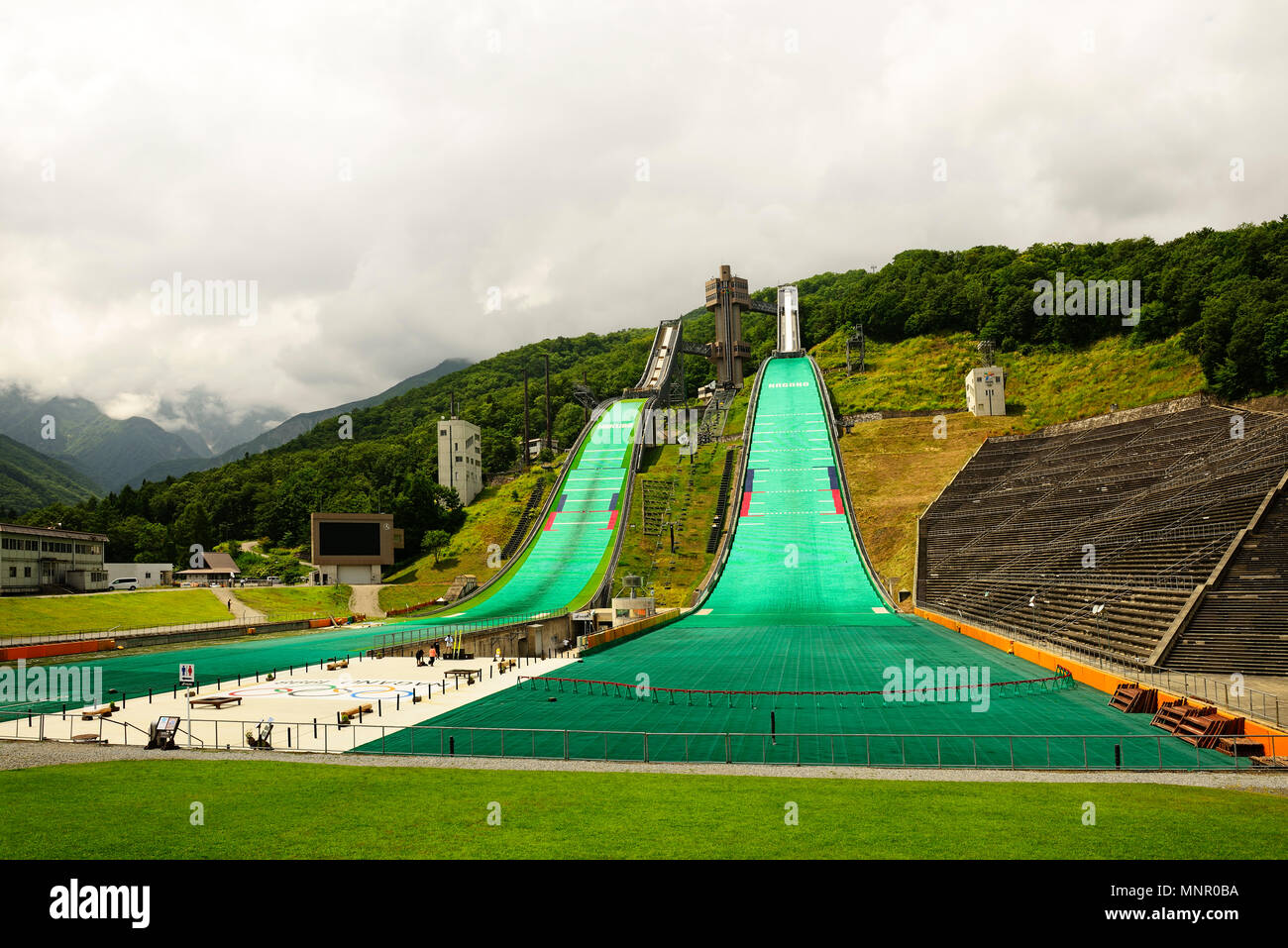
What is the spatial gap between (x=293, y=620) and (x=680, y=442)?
35209mm

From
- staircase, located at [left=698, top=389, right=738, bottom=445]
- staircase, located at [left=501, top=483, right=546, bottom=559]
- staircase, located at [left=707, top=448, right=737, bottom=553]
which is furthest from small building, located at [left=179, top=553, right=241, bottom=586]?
staircase, located at [left=698, top=389, right=738, bottom=445]

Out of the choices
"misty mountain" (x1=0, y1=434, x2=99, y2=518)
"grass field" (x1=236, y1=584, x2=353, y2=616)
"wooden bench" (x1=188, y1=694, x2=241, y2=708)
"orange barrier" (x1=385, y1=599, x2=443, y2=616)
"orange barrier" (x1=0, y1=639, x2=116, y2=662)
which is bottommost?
"orange barrier" (x1=385, y1=599, x2=443, y2=616)

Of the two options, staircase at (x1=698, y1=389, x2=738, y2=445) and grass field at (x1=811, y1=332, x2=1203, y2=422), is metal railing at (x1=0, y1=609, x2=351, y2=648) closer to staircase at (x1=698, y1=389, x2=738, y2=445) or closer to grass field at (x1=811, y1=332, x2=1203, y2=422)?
staircase at (x1=698, y1=389, x2=738, y2=445)

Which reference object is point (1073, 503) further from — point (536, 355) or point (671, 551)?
point (536, 355)

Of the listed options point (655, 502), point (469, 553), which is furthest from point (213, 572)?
point (655, 502)

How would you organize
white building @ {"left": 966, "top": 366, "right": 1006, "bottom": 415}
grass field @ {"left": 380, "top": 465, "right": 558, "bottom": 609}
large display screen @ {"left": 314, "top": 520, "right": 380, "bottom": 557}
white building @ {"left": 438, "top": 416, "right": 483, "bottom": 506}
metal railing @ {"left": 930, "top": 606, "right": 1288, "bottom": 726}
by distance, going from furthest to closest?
white building @ {"left": 438, "top": 416, "right": 483, "bottom": 506} < white building @ {"left": 966, "top": 366, "right": 1006, "bottom": 415} < large display screen @ {"left": 314, "top": 520, "right": 380, "bottom": 557} < grass field @ {"left": 380, "top": 465, "right": 558, "bottom": 609} < metal railing @ {"left": 930, "top": 606, "right": 1288, "bottom": 726}

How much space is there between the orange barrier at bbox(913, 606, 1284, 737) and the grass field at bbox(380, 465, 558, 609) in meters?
31.0

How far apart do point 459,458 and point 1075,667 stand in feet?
178

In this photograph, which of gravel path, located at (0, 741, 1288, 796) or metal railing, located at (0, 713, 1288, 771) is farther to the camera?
metal railing, located at (0, 713, 1288, 771)

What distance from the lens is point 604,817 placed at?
953cm

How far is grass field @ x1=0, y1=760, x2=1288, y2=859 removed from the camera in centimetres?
811

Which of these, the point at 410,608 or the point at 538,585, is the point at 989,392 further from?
the point at 410,608

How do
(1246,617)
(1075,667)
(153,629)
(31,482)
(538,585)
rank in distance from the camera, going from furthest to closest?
(31,482) < (538,585) < (153,629) < (1246,617) < (1075,667)
